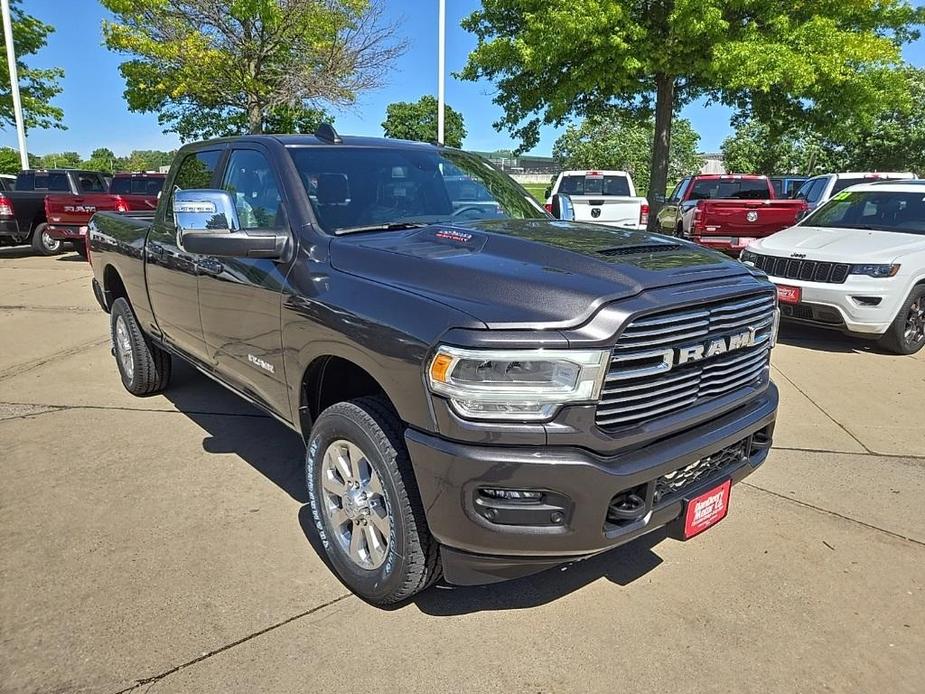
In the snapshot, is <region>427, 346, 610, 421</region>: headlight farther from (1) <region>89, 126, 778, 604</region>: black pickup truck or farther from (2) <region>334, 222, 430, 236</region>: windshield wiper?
(2) <region>334, 222, 430, 236</region>: windshield wiper

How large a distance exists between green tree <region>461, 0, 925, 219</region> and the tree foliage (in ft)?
51.3

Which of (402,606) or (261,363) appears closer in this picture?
(402,606)

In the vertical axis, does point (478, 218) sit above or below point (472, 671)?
above

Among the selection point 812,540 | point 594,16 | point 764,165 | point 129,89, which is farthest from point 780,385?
point 764,165

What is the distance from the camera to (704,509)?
8.36ft

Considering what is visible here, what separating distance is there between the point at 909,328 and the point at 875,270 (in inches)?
33.0

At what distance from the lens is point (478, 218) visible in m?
3.56

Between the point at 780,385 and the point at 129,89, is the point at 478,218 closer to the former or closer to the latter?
the point at 780,385

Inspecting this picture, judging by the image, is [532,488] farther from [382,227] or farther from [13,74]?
[13,74]

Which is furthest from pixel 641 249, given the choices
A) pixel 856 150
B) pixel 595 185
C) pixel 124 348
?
pixel 856 150

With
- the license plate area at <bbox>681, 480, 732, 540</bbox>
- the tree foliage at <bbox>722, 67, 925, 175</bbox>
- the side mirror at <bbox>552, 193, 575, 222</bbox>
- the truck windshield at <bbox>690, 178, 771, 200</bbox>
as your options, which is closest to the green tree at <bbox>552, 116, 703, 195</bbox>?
the tree foliage at <bbox>722, 67, 925, 175</bbox>

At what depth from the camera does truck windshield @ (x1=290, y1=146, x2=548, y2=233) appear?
325 cm

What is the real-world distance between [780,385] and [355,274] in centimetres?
456

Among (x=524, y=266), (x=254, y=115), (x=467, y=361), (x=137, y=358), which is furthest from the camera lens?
(x=254, y=115)
